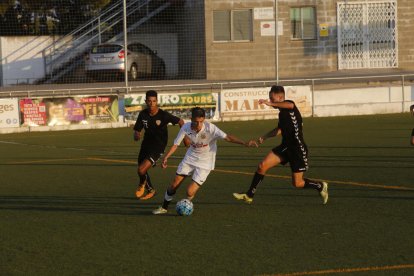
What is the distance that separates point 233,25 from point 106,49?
18.3ft

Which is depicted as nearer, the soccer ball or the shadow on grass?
the soccer ball

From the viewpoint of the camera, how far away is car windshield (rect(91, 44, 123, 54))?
117 ft

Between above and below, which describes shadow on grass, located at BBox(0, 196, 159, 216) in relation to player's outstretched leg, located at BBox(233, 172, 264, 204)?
below

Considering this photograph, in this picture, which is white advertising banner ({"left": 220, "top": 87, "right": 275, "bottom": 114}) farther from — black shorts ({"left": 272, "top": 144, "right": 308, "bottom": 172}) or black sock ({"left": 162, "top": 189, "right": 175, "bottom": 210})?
black sock ({"left": 162, "top": 189, "right": 175, "bottom": 210})

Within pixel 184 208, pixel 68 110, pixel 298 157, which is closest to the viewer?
pixel 184 208

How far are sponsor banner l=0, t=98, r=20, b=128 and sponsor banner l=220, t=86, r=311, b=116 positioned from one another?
6.26m

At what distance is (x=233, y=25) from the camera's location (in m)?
A: 38.7

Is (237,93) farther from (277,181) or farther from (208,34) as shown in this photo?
(277,181)

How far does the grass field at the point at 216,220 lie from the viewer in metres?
9.78

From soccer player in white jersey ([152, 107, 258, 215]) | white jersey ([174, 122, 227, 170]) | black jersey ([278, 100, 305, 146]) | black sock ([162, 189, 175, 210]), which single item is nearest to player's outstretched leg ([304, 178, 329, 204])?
black jersey ([278, 100, 305, 146])

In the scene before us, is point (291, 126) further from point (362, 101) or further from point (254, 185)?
point (362, 101)

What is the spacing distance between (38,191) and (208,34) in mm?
22943

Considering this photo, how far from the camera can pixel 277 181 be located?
650 inches

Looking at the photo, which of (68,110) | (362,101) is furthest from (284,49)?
(68,110)
